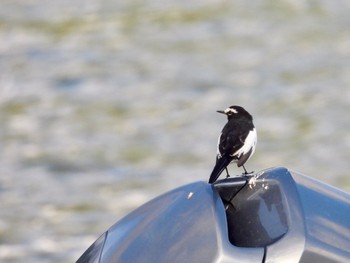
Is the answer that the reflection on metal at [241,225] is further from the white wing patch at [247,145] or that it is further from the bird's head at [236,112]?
the bird's head at [236,112]

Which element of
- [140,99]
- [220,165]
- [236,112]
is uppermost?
[140,99]

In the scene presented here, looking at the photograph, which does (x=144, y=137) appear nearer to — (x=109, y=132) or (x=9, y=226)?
(x=109, y=132)

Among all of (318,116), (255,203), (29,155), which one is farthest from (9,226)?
(255,203)

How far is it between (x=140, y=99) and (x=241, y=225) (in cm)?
581

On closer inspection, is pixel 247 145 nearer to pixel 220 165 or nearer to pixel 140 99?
pixel 220 165

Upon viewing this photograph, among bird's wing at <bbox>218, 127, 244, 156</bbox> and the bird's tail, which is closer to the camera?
the bird's tail

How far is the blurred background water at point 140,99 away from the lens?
637cm

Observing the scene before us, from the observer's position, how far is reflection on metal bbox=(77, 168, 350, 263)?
6.09ft

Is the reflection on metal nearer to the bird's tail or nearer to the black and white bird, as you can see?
the bird's tail

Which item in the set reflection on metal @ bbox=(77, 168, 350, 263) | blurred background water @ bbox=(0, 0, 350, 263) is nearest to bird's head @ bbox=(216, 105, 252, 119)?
reflection on metal @ bbox=(77, 168, 350, 263)

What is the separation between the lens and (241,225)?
6.70 ft

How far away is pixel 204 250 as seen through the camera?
6.14 ft

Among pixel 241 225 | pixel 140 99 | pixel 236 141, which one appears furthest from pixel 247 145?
pixel 140 99

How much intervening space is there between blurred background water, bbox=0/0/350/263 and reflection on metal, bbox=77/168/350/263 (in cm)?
348
